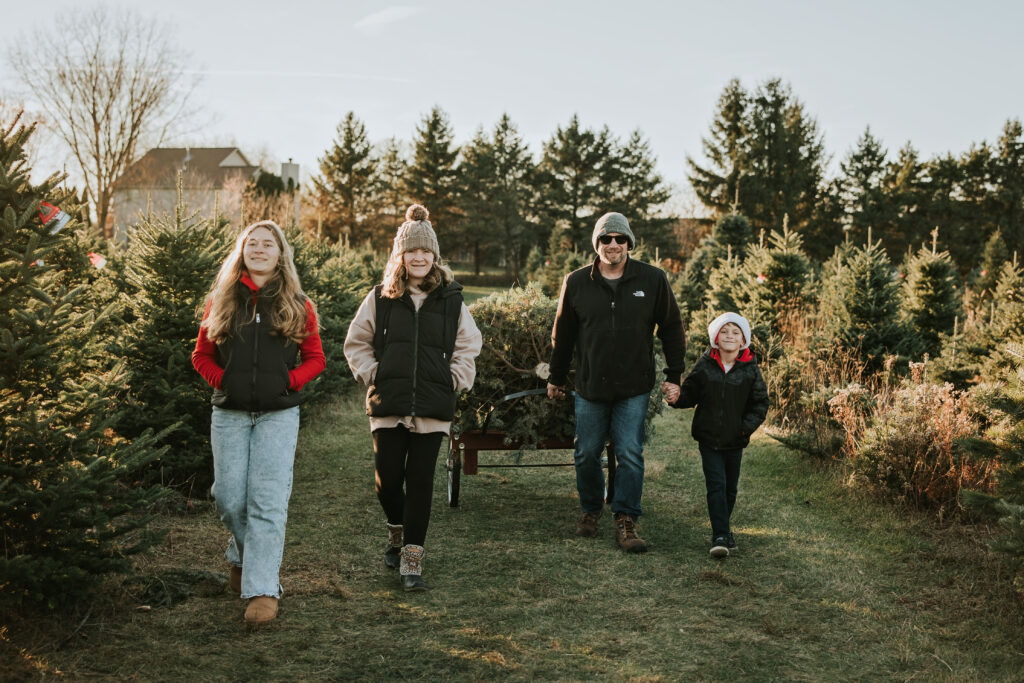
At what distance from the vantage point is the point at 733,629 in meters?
4.28

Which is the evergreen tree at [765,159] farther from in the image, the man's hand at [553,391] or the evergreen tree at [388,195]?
the man's hand at [553,391]

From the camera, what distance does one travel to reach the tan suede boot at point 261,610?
4.08m

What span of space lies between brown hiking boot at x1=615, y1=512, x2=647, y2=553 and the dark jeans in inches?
20.9

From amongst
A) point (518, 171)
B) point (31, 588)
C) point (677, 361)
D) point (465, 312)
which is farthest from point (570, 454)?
point (518, 171)

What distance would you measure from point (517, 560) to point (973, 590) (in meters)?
2.80

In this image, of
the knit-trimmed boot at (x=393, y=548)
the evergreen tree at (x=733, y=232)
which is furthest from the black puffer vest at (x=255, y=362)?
the evergreen tree at (x=733, y=232)

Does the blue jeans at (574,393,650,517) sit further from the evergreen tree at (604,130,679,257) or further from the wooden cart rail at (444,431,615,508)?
the evergreen tree at (604,130,679,257)

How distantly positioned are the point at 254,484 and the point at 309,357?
74cm

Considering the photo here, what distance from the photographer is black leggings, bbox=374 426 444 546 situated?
15.7 ft

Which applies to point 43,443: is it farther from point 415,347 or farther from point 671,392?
point 671,392

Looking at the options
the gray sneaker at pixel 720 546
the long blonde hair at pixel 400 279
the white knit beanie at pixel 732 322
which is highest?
the long blonde hair at pixel 400 279

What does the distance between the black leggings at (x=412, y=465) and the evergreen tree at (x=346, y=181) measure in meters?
48.9

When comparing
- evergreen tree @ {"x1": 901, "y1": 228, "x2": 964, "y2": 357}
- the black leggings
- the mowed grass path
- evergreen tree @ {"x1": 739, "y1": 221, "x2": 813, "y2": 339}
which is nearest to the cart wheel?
the mowed grass path

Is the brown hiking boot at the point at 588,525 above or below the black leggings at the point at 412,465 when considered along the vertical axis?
below
